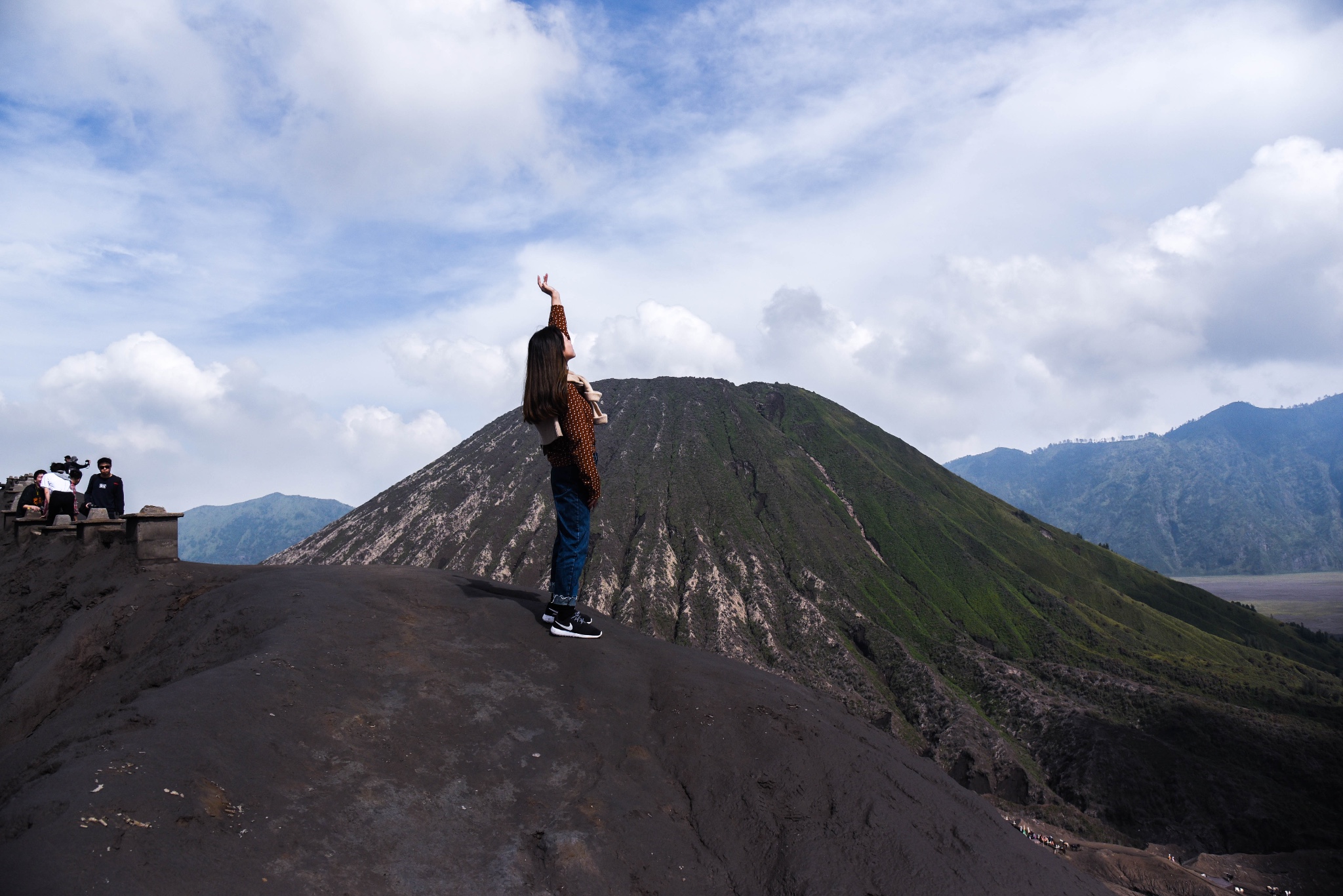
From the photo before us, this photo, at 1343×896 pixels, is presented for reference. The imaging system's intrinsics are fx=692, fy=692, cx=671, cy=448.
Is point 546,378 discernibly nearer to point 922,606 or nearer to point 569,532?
point 569,532

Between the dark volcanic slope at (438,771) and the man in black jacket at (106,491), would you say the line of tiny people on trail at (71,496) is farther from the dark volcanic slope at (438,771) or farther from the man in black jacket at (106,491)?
the dark volcanic slope at (438,771)

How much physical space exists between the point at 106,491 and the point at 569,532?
1435 centimetres

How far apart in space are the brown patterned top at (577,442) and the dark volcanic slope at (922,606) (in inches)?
2507

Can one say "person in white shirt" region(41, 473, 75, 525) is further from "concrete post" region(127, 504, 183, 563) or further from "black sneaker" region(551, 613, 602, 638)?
"black sneaker" region(551, 613, 602, 638)

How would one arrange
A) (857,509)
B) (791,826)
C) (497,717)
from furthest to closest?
(857,509), (497,717), (791,826)

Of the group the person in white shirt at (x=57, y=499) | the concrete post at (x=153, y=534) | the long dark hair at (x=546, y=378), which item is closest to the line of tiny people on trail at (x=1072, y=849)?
the long dark hair at (x=546, y=378)

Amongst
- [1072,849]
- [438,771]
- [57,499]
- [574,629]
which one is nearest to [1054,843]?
[1072,849]

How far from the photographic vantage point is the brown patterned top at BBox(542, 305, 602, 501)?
306 inches

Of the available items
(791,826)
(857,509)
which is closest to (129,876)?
(791,826)

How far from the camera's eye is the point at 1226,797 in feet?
188

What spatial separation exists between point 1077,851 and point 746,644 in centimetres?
4459

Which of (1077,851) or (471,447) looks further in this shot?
(471,447)

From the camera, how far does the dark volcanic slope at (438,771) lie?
12.9 ft

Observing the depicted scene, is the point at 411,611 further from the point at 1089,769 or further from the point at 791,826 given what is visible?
the point at 1089,769
